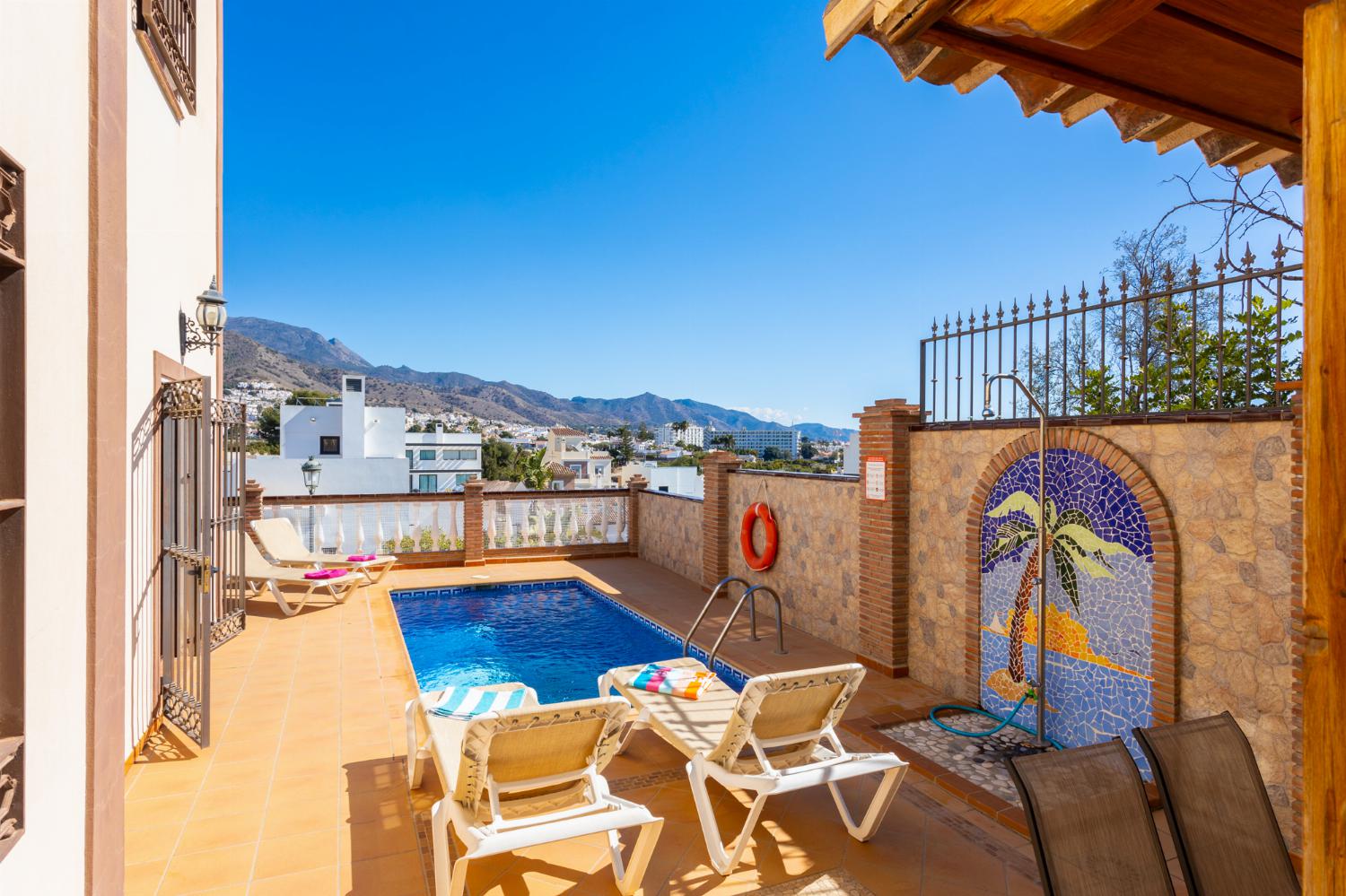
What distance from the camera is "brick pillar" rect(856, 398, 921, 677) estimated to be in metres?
6.09

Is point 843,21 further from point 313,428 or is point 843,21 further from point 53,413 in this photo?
point 313,428

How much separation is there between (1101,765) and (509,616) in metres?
7.57

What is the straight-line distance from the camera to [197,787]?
4.05 metres

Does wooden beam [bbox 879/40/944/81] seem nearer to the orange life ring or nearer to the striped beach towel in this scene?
the striped beach towel

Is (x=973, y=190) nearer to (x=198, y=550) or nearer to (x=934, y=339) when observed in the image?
(x=934, y=339)

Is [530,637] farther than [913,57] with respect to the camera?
Yes

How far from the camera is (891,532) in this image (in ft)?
20.0

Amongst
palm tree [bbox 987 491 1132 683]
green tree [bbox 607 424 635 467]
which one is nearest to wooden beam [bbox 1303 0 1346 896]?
palm tree [bbox 987 491 1132 683]

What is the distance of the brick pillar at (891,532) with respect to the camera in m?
6.09

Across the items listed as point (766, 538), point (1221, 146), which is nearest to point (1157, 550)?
point (1221, 146)

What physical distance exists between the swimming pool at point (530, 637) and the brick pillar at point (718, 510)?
1.39m

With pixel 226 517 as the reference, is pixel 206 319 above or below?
above

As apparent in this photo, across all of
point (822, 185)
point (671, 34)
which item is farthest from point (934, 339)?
point (822, 185)

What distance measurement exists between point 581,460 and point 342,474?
126ft
